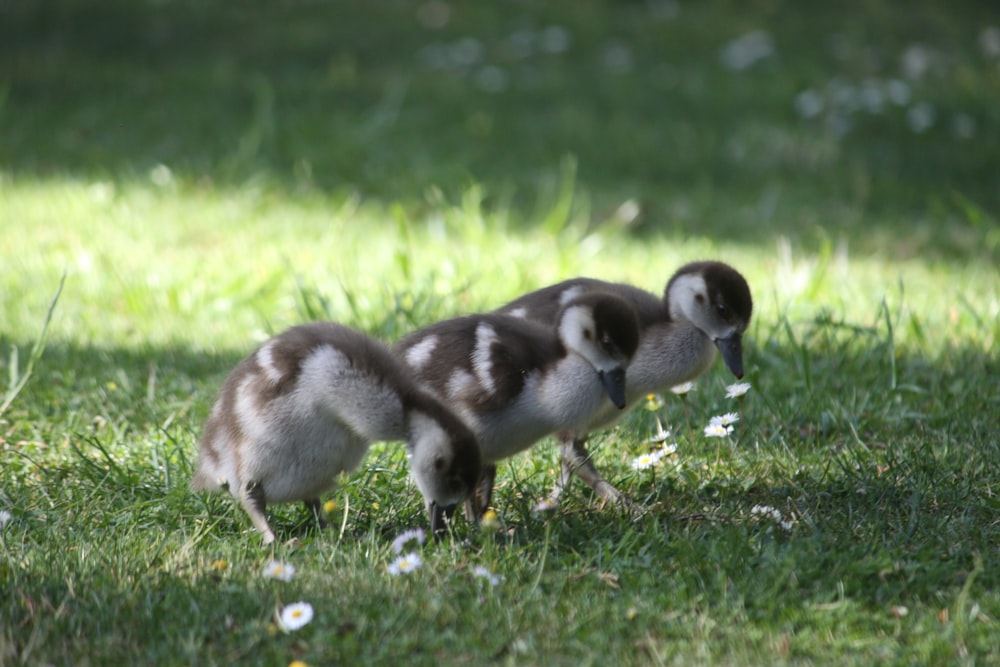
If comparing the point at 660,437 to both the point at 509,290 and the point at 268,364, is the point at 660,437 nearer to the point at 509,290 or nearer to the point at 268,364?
the point at 268,364

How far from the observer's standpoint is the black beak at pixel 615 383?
13.4ft

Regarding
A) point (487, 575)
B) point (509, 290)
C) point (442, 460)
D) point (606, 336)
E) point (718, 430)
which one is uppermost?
point (606, 336)

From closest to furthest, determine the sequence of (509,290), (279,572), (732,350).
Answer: (279,572) < (732,350) < (509,290)

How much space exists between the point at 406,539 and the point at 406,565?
0.19m

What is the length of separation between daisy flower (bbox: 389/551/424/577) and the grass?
0.05 meters

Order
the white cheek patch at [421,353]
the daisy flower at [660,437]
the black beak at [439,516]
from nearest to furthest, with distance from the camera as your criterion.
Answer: the black beak at [439,516] → the white cheek patch at [421,353] → the daisy flower at [660,437]

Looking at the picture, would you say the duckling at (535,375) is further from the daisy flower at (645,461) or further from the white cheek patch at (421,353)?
the daisy flower at (645,461)

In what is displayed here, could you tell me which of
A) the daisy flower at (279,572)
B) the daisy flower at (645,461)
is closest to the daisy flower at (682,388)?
the daisy flower at (645,461)

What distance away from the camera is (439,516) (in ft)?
13.1

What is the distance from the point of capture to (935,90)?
12.1m

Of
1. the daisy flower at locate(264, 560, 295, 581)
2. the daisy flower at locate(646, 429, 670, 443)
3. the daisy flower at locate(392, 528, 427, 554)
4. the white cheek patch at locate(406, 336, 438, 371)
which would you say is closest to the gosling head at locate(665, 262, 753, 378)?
the daisy flower at locate(646, 429, 670, 443)

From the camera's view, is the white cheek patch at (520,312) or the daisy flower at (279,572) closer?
the daisy flower at (279,572)

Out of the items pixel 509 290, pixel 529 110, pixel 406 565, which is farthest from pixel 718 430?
pixel 529 110

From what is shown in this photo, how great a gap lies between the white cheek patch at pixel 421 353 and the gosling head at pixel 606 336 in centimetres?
50
